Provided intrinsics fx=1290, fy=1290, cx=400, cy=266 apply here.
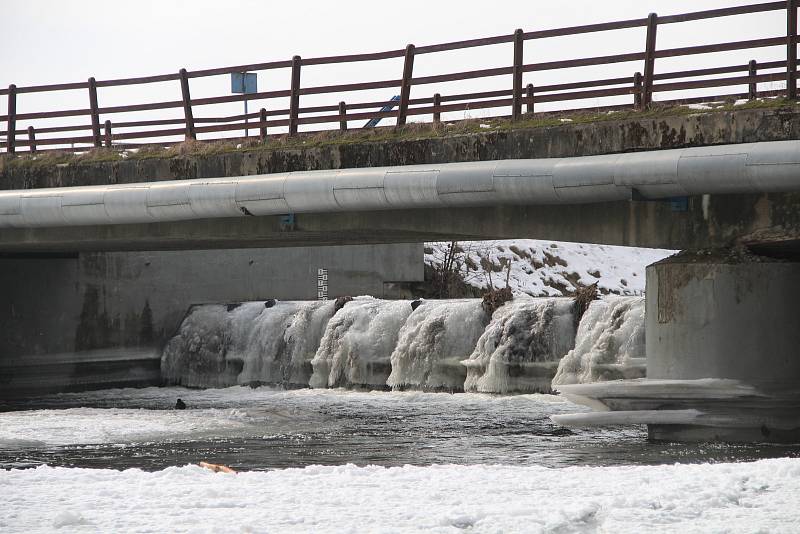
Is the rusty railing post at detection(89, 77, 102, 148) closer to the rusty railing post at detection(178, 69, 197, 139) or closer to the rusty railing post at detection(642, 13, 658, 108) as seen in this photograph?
the rusty railing post at detection(178, 69, 197, 139)

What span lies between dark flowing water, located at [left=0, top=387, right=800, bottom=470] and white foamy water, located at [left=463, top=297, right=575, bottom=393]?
663 millimetres

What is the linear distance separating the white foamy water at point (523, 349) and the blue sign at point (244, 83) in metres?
7.08

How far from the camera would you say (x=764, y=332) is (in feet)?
50.6

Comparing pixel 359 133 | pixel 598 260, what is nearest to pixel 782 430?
pixel 359 133

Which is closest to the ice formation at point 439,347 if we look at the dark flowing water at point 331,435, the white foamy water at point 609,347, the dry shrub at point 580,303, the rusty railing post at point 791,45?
the dark flowing water at point 331,435

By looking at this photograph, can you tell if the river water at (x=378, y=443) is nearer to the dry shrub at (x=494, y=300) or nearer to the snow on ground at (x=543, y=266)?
the dry shrub at (x=494, y=300)

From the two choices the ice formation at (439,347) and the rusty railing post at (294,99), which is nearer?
the rusty railing post at (294,99)

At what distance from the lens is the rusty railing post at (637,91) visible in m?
16.5

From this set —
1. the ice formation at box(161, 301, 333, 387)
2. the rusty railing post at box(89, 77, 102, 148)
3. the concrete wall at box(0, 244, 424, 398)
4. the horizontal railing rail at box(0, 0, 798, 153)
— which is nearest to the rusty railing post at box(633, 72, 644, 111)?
the horizontal railing rail at box(0, 0, 798, 153)

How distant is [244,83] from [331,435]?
707cm

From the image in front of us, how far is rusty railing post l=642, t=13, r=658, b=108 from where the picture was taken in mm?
16281

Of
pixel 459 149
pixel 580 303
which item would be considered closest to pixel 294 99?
pixel 459 149

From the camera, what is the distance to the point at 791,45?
15.5m

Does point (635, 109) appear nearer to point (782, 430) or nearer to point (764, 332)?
point (764, 332)
